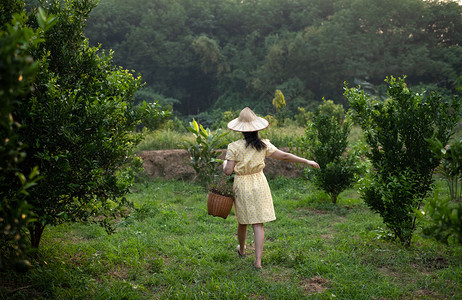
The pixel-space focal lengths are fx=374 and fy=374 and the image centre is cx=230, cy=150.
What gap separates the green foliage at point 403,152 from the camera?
4.57 meters

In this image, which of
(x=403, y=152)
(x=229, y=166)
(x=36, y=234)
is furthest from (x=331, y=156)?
(x=36, y=234)

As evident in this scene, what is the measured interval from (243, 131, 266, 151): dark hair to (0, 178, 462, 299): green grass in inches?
→ 54.0

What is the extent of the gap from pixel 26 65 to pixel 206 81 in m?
35.3

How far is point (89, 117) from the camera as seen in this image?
3.46 metres

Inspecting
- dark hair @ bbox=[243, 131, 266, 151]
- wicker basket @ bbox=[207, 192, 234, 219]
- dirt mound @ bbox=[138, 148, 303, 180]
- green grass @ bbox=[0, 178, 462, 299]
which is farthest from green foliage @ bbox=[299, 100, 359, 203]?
wicker basket @ bbox=[207, 192, 234, 219]

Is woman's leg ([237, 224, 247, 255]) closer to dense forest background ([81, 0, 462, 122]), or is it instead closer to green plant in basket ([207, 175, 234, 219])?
green plant in basket ([207, 175, 234, 219])

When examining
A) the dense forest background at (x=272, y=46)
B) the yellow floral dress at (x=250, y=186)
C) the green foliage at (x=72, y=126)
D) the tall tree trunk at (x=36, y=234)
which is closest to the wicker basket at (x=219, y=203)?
the yellow floral dress at (x=250, y=186)

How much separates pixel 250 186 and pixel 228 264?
3.23 ft

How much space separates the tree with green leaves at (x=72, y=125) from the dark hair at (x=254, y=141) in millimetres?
1255

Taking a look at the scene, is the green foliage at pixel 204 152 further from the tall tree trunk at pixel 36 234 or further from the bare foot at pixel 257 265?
the tall tree trunk at pixel 36 234

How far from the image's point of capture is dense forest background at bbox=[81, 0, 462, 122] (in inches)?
1156

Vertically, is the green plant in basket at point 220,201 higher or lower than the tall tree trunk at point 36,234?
higher

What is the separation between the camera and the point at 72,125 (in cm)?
340

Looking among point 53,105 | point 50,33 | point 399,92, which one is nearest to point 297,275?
point 399,92
